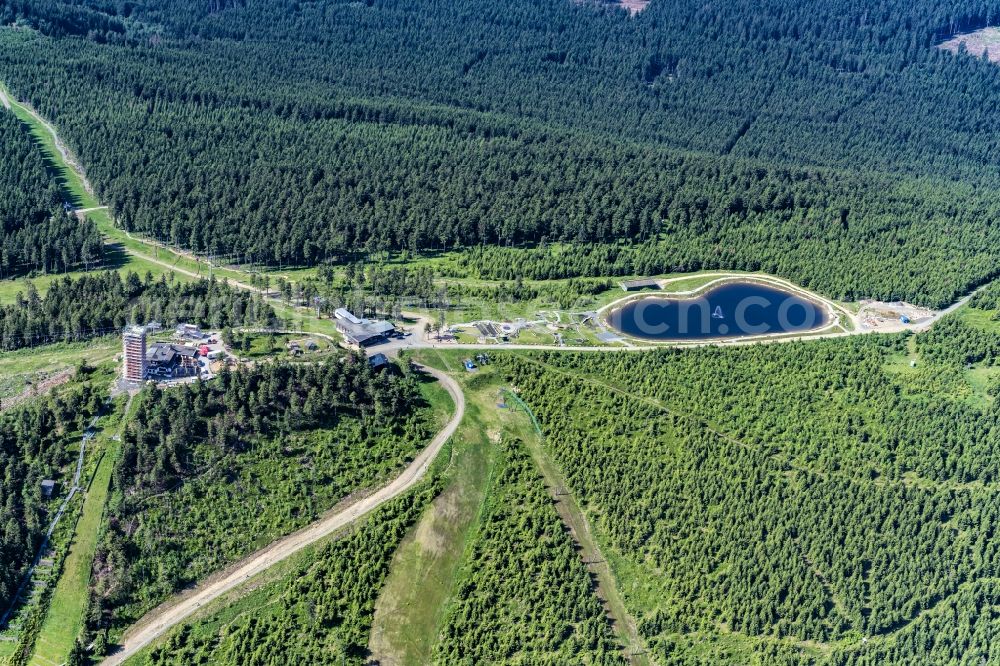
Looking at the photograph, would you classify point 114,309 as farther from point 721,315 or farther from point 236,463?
point 721,315

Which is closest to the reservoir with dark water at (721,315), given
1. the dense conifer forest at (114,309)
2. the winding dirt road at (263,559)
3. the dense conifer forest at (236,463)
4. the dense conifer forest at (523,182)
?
the dense conifer forest at (523,182)

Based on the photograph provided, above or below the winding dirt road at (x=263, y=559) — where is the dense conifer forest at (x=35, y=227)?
above

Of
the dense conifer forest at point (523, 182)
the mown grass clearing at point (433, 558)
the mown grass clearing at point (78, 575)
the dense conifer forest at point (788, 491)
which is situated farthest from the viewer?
the dense conifer forest at point (523, 182)

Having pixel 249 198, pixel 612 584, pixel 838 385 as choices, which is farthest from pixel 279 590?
pixel 249 198

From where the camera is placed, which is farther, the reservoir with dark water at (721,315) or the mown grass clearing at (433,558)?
the reservoir with dark water at (721,315)

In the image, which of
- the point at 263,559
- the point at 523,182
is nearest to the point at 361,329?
the point at 263,559

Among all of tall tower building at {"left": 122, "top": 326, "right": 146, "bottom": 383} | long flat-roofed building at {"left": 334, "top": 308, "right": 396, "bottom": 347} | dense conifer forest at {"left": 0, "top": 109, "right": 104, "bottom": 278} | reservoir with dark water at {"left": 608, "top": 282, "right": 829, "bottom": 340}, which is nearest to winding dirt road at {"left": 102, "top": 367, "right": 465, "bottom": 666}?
long flat-roofed building at {"left": 334, "top": 308, "right": 396, "bottom": 347}

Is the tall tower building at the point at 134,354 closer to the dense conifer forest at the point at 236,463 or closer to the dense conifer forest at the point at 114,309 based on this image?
the dense conifer forest at the point at 236,463

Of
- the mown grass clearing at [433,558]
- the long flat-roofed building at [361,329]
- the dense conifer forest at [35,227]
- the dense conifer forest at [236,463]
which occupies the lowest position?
the mown grass clearing at [433,558]
